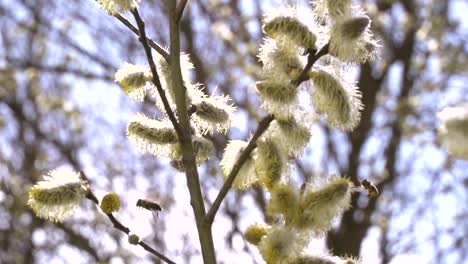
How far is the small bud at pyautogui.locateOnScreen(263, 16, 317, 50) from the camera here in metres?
1.29

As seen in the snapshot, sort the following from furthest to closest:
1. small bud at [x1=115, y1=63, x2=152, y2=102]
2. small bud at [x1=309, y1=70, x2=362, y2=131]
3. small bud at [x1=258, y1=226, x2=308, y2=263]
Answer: small bud at [x1=115, y1=63, x2=152, y2=102], small bud at [x1=309, y1=70, x2=362, y2=131], small bud at [x1=258, y1=226, x2=308, y2=263]

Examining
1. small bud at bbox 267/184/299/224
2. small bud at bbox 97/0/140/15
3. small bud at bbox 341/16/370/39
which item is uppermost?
small bud at bbox 341/16/370/39

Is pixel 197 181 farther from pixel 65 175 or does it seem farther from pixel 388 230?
pixel 388 230

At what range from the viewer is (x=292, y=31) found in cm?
129

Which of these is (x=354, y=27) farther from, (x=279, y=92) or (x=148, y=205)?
(x=148, y=205)

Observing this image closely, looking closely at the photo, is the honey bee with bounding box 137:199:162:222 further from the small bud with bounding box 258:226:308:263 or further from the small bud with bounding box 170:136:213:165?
the small bud with bounding box 258:226:308:263

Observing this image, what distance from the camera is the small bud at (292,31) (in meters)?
1.29

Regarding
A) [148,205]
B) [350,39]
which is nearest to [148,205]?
[148,205]

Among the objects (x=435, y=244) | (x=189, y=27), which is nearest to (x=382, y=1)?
(x=189, y=27)

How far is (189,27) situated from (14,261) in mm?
2413

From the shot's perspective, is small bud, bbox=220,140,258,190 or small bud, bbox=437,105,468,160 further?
small bud, bbox=220,140,258,190

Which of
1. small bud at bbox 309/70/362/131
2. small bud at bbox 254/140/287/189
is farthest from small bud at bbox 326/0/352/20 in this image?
small bud at bbox 254/140/287/189

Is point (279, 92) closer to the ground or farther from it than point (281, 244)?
farther from it

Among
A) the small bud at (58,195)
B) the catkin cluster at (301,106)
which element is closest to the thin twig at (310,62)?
the catkin cluster at (301,106)
